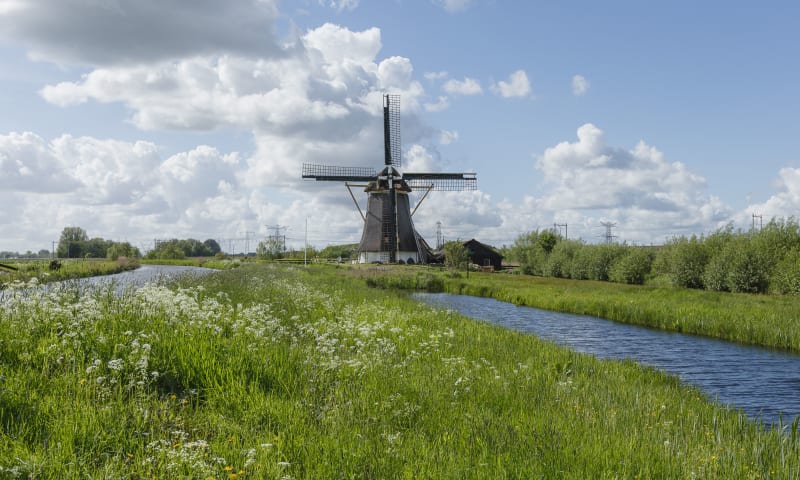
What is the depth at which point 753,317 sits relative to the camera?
22.2 meters

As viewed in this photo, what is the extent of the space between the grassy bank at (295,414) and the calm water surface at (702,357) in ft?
9.15

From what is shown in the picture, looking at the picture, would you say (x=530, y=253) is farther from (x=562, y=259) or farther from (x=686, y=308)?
(x=686, y=308)

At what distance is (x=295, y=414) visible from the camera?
20.6 feet

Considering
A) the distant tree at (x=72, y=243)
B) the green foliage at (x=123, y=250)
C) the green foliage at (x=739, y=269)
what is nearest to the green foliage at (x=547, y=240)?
the green foliage at (x=739, y=269)

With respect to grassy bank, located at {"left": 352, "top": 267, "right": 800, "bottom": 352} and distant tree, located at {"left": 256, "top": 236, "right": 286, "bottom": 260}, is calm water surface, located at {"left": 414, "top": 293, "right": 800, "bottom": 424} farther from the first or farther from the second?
distant tree, located at {"left": 256, "top": 236, "right": 286, "bottom": 260}

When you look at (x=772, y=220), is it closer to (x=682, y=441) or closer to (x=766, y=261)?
(x=766, y=261)

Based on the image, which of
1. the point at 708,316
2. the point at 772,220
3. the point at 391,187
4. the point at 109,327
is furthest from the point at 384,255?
the point at 109,327

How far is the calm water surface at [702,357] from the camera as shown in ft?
40.2

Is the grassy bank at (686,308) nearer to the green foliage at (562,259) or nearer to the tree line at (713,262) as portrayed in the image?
the tree line at (713,262)

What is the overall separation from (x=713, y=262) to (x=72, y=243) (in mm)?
161964

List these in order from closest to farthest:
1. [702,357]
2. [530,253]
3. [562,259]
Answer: [702,357] → [562,259] → [530,253]

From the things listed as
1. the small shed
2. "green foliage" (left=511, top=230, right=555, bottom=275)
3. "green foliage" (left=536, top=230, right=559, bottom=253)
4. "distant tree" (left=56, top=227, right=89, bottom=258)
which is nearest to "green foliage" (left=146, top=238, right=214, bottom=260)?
"distant tree" (left=56, top=227, right=89, bottom=258)

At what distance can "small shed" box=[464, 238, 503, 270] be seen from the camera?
270 ft

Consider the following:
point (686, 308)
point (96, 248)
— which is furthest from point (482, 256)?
point (96, 248)
